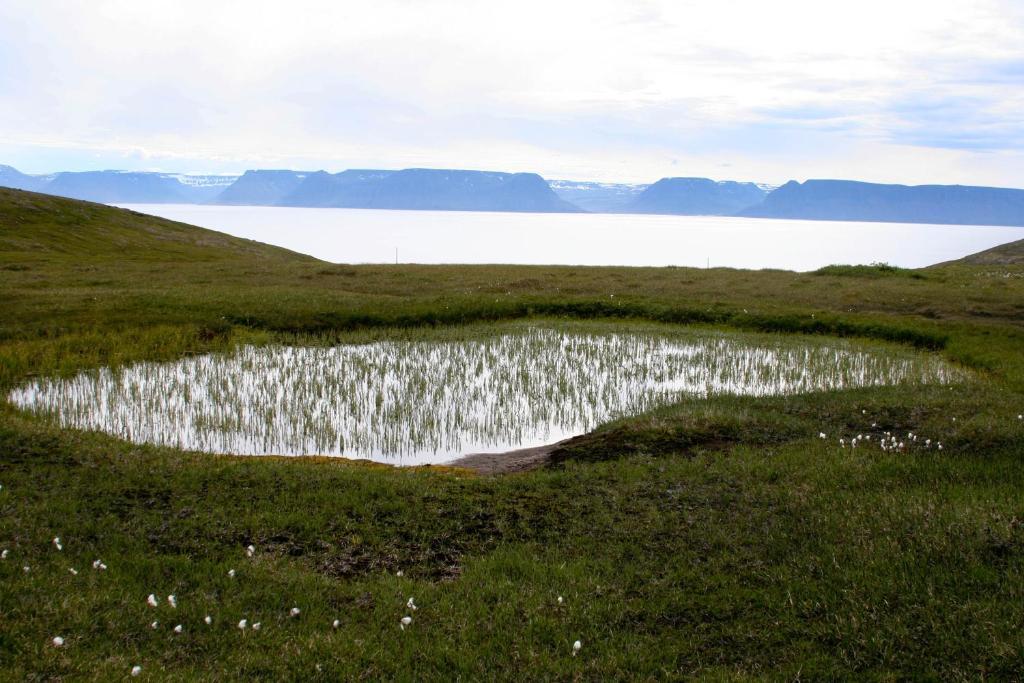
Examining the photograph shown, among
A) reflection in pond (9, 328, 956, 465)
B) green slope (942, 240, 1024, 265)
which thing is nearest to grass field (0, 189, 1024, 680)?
reflection in pond (9, 328, 956, 465)

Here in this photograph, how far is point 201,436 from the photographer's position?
60.0 ft

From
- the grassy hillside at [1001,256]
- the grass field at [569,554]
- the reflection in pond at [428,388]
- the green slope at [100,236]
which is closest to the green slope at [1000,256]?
the grassy hillside at [1001,256]

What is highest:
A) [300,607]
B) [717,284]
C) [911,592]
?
[717,284]

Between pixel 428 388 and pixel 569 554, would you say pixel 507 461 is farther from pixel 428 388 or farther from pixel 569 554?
pixel 428 388

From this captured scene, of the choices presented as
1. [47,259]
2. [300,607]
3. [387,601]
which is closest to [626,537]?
[387,601]

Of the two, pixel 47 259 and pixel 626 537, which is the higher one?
pixel 47 259

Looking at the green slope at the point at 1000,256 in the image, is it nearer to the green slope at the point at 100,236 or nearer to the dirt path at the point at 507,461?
the green slope at the point at 100,236

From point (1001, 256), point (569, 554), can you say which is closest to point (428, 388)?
point (569, 554)

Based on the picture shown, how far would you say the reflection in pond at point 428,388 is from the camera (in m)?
→ 18.7

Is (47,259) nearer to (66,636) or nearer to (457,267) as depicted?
(457,267)

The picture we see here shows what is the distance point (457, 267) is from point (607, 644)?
54652 mm

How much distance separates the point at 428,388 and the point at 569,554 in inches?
515

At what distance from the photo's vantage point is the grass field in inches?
317

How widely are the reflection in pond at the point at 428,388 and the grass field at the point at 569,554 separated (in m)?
2.79
